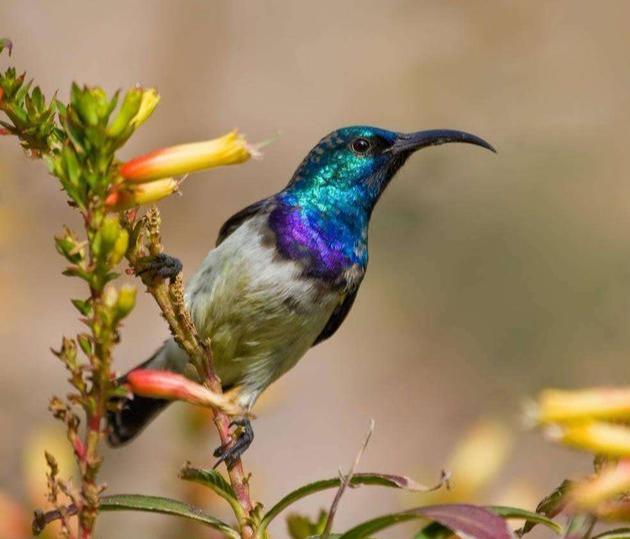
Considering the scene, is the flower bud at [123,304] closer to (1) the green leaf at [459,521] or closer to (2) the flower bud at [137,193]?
(2) the flower bud at [137,193]

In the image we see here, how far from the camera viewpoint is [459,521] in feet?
4.25

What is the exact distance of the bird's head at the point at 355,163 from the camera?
3.51m

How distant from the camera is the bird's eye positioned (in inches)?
141

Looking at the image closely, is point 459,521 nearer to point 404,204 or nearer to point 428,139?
point 428,139

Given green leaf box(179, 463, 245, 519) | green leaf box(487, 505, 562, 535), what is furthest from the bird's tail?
green leaf box(487, 505, 562, 535)

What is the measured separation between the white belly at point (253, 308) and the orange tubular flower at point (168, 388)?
1.65 metres

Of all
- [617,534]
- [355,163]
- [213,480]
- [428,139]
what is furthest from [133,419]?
[617,534]

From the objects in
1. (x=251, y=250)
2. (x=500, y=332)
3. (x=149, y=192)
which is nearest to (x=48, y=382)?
(x=500, y=332)

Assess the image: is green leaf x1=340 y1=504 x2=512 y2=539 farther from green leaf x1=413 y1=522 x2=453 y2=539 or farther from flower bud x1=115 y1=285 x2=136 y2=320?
flower bud x1=115 y1=285 x2=136 y2=320

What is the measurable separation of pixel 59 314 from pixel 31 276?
0.36 m

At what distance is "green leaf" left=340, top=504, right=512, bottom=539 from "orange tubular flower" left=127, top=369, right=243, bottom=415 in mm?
250

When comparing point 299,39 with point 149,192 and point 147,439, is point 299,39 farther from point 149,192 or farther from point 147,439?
point 149,192

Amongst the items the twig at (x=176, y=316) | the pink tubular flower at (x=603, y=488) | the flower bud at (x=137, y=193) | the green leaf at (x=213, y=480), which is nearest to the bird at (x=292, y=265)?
the twig at (x=176, y=316)

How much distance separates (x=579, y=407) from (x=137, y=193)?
0.63 m
